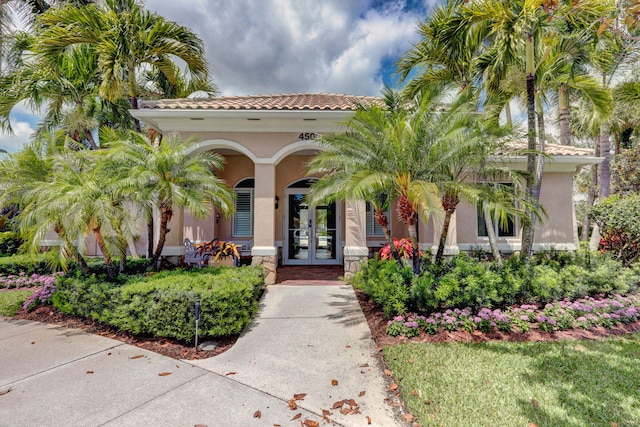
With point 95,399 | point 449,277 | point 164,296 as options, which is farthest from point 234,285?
point 449,277

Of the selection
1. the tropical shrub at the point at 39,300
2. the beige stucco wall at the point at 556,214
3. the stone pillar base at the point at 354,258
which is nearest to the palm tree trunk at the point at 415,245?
the stone pillar base at the point at 354,258

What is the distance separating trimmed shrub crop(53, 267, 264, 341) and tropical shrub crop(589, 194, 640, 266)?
1094 cm

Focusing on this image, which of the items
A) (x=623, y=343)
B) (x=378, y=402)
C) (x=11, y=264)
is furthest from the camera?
(x=11, y=264)

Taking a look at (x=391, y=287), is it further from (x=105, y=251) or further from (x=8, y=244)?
(x=8, y=244)

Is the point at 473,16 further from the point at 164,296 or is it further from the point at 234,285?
the point at 164,296

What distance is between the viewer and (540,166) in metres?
7.89

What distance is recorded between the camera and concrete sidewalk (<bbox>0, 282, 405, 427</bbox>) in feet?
11.0

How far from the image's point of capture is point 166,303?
17.4ft

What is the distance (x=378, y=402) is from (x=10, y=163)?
10.6 m

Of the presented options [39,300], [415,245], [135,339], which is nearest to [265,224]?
[135,339]

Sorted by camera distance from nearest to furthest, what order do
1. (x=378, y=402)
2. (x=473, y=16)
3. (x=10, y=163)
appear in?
1. (x=378, y=402)
2. (x=473, y=16)
3. (x=10, y=163)

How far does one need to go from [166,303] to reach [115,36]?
8124mm

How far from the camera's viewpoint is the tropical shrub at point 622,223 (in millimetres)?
8641

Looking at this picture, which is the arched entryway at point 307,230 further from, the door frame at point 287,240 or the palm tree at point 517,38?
the palm tree at point 517,38
